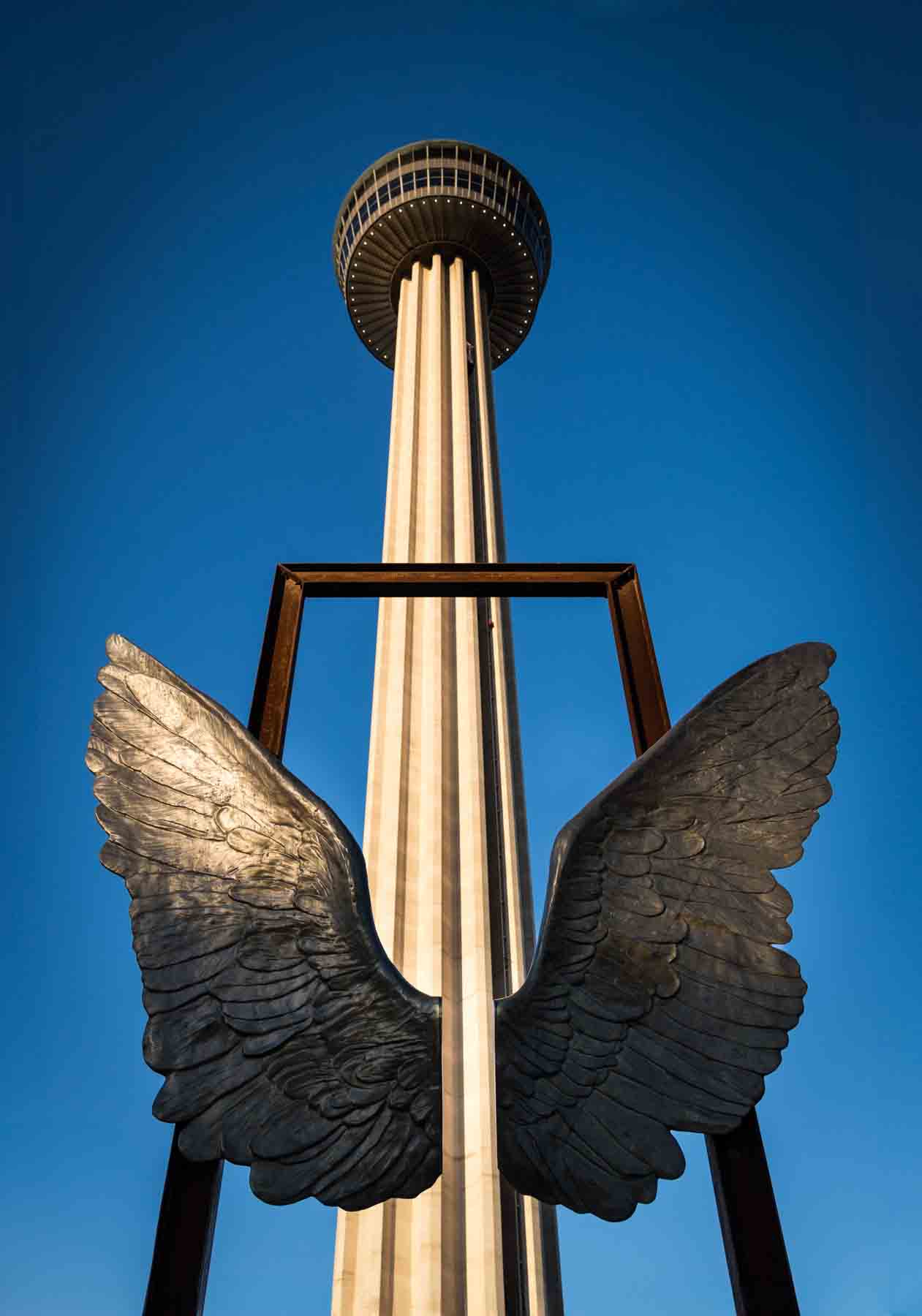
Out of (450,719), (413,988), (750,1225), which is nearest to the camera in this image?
(750,1225)

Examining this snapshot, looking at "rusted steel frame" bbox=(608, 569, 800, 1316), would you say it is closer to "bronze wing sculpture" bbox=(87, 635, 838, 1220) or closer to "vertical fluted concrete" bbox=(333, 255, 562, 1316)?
"bronze wing sculpture" bbox=(87, 635, 838, 1220)

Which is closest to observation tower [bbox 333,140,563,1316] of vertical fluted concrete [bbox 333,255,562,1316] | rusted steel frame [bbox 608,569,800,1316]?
vertical fluted concrete [bbox 333,255,562,1316]

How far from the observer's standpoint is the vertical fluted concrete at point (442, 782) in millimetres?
11125

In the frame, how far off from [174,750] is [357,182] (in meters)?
28.5

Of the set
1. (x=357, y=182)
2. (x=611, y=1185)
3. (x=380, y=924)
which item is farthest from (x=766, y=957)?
(x=357, y=182)

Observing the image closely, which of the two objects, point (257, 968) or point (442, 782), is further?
point (442, 782)

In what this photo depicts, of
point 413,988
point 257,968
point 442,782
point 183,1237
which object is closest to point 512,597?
point 413,988

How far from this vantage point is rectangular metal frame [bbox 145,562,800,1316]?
10.8 ft

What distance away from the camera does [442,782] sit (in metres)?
16.2

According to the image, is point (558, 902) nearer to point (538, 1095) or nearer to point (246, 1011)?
point (538, 1095)

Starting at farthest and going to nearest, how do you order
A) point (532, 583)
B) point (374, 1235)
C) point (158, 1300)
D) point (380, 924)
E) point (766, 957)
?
1. point (380, 924)
2. point (374, 1235)
3. point (532, 583)
4. point (766, 957)
5. point (158, 1300)

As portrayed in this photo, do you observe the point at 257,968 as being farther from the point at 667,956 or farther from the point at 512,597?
the point at 512,597

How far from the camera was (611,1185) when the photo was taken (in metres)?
3.48

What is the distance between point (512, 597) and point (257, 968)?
203 cm
